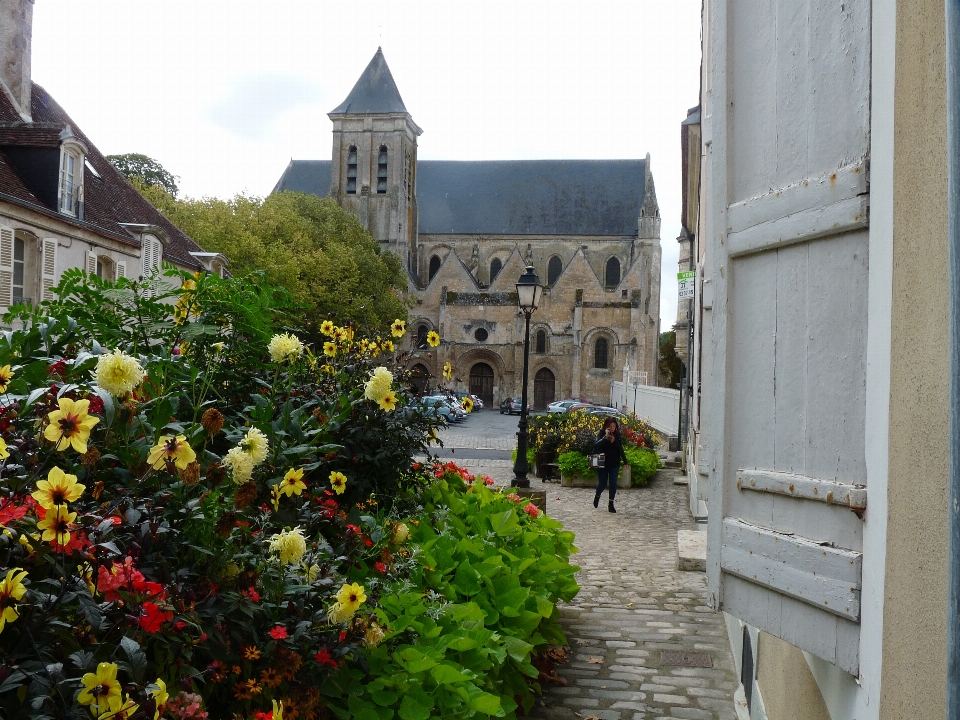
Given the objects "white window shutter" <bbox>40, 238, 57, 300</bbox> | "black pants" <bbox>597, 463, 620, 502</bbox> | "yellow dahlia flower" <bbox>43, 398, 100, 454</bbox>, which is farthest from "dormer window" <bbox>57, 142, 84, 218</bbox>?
"yellow dahlia flower" <bbox>43, 398, 100, 454</bbox>

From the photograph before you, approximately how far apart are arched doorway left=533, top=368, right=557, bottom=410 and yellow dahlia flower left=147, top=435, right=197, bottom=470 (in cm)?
5344

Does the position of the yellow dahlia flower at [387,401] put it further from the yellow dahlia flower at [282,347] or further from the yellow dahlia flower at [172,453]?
the yellow dahlia flower at [172,453]

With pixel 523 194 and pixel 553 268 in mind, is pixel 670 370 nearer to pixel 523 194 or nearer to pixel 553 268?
pixel 553 268

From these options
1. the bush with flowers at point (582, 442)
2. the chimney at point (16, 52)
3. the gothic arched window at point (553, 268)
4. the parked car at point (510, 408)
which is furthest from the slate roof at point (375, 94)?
the bush with flowers at point (582, 442)

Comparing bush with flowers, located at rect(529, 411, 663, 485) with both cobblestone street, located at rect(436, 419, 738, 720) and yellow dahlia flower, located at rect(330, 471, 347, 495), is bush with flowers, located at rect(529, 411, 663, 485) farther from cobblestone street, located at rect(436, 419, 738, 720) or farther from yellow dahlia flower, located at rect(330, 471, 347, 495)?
yellow dahlia flower, located at rect(330, 471, 347, 495)

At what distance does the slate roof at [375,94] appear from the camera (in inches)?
2338

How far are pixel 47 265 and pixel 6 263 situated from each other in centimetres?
123

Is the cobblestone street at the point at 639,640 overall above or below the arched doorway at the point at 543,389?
below

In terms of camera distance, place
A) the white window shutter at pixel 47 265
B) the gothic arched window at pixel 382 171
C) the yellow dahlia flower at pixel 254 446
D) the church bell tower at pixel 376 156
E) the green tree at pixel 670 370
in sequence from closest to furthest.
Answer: the yellow dahlia flower at pixel 254 446 < the white window shutter at pixel 47 265 < the church bell tower at pixel 376 156 < the gothic arched window at pixel 382 171 < the green tree at pixel 670 370

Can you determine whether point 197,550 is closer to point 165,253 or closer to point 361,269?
point 165,253

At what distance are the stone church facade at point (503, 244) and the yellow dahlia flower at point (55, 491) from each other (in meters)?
50.8

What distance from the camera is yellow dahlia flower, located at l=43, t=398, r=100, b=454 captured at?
2307 millimetres

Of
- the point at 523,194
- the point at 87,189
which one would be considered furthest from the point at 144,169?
the point at 523,194

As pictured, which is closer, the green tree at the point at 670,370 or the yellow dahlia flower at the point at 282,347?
the yellow dahlia flower at the point at 282,347
